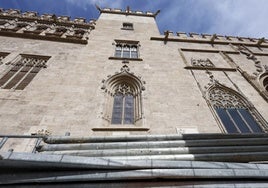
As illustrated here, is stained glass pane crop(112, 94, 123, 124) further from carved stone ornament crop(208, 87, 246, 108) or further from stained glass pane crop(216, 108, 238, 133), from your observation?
stained glass pane crop(216, 108, 238, 133)

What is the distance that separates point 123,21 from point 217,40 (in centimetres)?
925

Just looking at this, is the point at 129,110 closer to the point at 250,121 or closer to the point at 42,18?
the point at 250,121

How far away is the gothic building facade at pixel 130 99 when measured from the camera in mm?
4562

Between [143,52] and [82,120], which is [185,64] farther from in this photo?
[82,120]

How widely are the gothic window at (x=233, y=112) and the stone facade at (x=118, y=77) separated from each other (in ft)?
0.67

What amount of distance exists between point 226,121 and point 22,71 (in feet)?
36.6

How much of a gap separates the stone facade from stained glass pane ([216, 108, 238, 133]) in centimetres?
58

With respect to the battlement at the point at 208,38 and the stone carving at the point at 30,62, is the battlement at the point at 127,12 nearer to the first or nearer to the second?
the battlement at the point at 208,38

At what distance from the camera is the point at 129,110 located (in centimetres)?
853

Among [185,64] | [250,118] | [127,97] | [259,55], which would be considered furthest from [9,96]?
[259,55]

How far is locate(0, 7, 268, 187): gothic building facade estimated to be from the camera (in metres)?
4.56

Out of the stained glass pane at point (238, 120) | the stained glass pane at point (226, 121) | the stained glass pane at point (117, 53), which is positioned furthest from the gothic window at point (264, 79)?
the stained glass pane at point (117, 53)

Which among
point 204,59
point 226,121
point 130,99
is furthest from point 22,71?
point 204,59

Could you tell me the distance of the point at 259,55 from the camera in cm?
1370
